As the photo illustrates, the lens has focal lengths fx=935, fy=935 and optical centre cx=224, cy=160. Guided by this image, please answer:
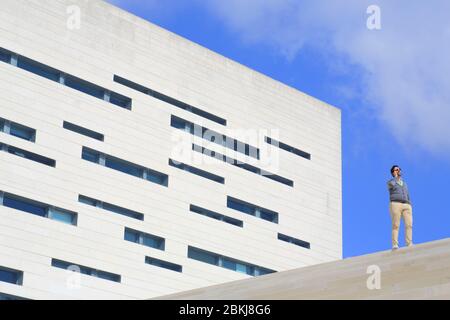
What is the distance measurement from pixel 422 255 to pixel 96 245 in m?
43.5

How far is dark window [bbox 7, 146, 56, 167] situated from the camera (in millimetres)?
56062

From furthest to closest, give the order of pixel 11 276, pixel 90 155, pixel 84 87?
pixel 84 87, pixel 90 155, pixel 11 276

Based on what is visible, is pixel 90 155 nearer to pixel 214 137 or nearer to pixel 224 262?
pixel 214 137

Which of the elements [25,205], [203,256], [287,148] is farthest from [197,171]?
[25,205]

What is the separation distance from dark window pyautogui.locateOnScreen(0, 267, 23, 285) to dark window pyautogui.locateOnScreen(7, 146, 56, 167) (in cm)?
688

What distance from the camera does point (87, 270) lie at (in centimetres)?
5894

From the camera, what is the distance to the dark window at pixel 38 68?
192 ft

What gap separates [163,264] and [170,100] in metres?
12.1

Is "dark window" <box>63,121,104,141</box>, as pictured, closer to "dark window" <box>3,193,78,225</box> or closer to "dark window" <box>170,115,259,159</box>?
"dark window" <box>3,193,78,225</box>

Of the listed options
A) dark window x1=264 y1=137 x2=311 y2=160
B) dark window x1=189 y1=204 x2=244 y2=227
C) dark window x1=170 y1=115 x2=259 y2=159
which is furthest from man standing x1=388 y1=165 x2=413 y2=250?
dark window x1=264 y1=137 x2=311 y2=160

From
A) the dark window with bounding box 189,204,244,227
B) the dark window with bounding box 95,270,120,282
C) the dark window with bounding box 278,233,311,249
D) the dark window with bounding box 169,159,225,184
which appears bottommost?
the dark window with bounding box 95,270,120,282

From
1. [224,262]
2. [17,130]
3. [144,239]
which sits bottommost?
[224,262]
